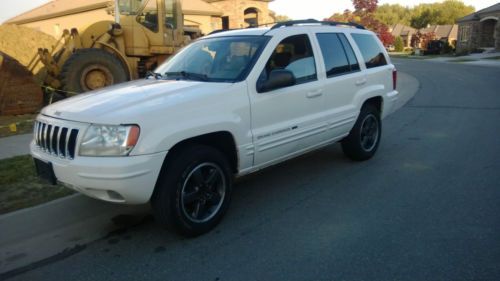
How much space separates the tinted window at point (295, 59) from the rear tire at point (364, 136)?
1292 millimetres

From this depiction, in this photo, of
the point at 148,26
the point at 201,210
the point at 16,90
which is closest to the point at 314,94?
the point at 201,210

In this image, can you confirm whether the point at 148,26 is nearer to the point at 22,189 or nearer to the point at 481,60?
the point at 22,189

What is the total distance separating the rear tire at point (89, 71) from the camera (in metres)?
10.3

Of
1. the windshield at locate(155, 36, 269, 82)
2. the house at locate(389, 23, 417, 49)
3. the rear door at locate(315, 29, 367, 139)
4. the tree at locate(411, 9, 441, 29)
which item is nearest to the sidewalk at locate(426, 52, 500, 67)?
the rear door at locate(315, 29, 367, 139)

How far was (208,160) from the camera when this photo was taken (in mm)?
3807

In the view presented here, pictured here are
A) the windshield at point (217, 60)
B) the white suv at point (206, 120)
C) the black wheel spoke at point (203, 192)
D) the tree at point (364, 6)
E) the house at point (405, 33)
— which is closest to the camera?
the white suv at point (206, 120)

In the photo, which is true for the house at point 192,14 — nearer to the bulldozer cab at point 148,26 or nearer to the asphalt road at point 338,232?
the bulldozer cab at point 148,26

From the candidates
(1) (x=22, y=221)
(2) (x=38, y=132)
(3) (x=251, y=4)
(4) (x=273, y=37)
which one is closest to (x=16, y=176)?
(1) (x=22, y=221)

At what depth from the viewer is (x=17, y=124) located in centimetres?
881

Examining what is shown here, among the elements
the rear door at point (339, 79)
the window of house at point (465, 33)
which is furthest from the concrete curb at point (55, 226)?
the window of house at point (465, 33)

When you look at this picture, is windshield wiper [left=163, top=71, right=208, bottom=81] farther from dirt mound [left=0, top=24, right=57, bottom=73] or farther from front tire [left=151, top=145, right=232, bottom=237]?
dirt mound [left=0, top=24, right=57, bottom=73]

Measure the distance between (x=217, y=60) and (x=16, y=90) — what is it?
7601 mm

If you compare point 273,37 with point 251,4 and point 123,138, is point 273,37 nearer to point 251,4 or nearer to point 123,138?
point 123,138

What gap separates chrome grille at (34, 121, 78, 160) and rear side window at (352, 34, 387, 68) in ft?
13.0
